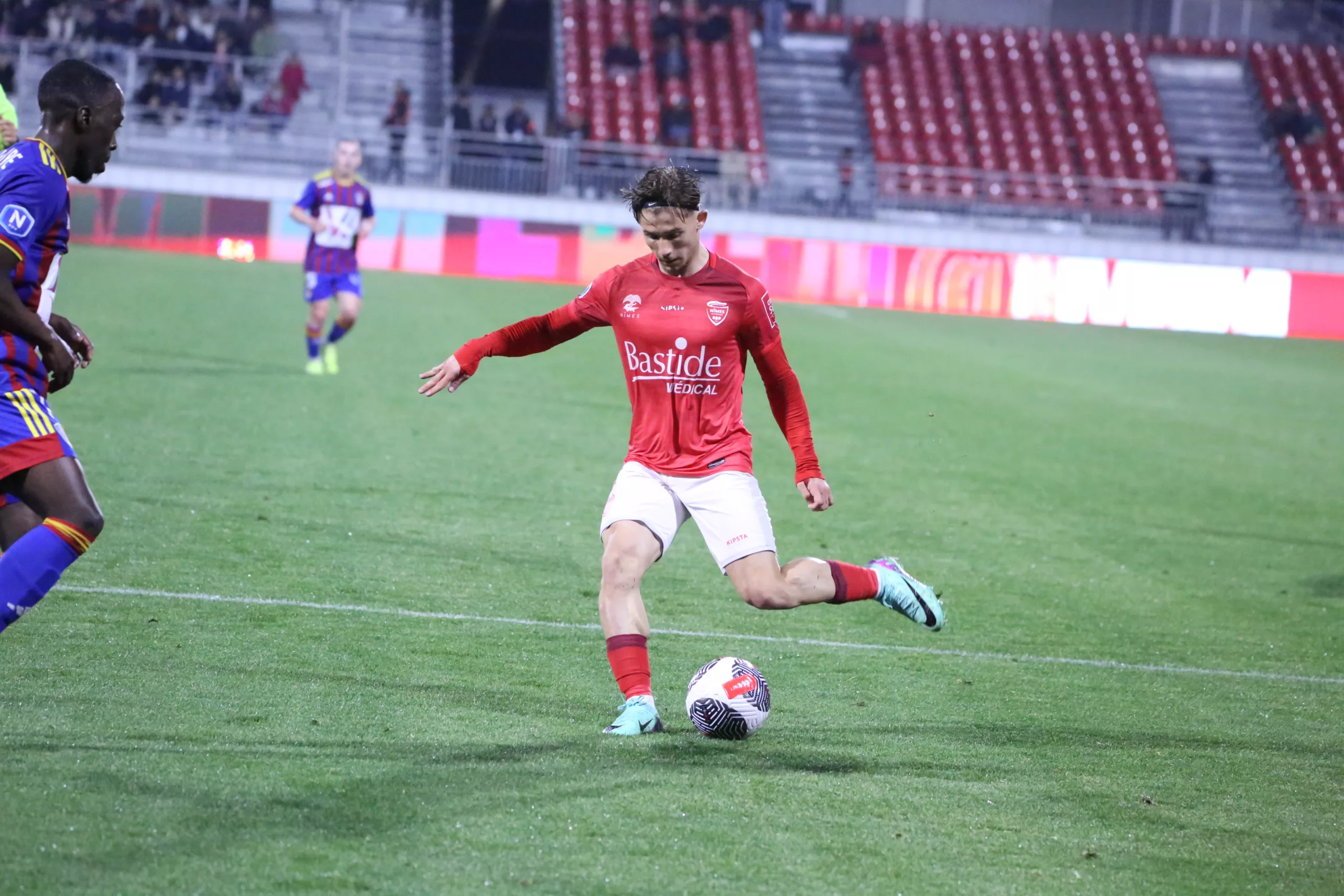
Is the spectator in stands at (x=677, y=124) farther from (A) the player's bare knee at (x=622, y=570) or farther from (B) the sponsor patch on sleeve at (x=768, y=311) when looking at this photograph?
(A) the player's bare knee at (x=622, y=570)

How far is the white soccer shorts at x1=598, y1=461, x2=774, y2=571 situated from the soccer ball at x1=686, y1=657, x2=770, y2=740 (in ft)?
1.23

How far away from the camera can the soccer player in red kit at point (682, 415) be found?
198 inches

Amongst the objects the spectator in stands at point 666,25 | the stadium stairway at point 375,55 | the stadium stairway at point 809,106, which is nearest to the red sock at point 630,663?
the stadium stairway at point 809,106

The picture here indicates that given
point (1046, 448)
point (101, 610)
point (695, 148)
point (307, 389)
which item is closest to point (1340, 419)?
point (1046, 448)

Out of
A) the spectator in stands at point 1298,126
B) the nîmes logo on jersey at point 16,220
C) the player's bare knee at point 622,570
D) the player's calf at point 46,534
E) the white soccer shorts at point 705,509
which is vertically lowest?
the spectator in stands at point 1298,126

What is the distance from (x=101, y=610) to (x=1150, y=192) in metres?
27.9

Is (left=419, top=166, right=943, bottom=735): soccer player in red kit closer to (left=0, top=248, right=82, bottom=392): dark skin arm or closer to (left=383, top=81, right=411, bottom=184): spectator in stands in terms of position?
(left=0, top=248, right=82, bottom=392): dark skin arm

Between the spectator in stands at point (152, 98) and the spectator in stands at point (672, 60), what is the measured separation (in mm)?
10771

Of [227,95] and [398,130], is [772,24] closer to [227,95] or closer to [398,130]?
[398,130]

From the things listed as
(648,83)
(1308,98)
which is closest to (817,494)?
(648,83)

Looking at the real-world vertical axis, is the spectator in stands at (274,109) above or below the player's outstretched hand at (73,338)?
below

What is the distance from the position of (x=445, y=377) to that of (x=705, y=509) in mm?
972

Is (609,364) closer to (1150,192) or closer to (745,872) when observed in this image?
(745,872)

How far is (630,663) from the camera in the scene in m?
4.99
